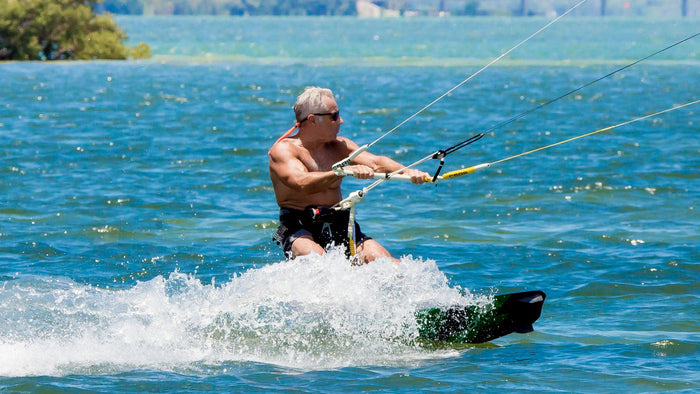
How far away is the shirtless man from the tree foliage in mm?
48155

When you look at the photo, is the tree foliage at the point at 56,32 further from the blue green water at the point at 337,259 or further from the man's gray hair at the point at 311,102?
the man's gray hair at the point at 311,102

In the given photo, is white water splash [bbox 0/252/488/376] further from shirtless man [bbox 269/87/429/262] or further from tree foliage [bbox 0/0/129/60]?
tree foliage [bbox 0/0/129/60]

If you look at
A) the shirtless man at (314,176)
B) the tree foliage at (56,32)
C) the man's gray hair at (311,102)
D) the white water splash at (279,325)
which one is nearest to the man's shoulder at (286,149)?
the shirtless man at (314,176)

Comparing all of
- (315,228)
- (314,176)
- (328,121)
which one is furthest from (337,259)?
(328,121)

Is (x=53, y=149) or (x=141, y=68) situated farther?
(x=141, y=68)

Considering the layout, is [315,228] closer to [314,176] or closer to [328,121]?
[314,176]

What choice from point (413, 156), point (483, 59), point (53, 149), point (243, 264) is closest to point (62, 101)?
point (53, 149)

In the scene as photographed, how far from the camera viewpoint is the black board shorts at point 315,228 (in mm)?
8539

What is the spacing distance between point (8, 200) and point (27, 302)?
664cm

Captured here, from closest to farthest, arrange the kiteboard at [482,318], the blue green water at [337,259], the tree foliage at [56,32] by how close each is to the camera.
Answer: the blue green water at [337,259] → the kiteboard at [482,318] → the tree foliage at [56,32]

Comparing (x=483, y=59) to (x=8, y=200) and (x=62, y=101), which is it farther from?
(x=8, y=200)

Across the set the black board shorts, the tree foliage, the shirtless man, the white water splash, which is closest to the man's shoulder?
the shirtless man

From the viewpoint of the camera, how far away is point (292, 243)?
8500 mm

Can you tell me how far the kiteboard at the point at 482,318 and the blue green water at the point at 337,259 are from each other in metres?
0.11
